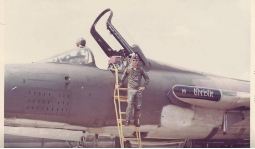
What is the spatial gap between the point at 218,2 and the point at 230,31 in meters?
1.46

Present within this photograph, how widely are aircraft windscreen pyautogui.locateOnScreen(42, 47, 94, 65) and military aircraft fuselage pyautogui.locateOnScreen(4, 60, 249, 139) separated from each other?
0.17 m

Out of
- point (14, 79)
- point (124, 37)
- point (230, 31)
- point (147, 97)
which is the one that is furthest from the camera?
point (230, 31)

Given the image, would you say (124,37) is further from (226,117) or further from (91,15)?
(226,117)

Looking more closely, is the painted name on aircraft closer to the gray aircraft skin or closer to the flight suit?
the gray aircraft skin

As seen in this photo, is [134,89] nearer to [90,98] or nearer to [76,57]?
[90,98]

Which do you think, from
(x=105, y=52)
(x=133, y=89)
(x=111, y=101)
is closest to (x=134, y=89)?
(x=133, y=89)

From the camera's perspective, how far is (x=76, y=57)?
26.3 ft

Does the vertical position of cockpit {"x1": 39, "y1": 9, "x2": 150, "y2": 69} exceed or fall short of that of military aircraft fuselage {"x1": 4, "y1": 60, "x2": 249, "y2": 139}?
it exceeds it

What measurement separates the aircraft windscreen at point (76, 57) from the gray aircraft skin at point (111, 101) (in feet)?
0.23

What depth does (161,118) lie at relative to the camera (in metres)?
8.44

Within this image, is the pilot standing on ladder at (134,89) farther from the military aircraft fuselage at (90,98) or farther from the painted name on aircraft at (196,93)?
the painted name on aircraft at (196,93)

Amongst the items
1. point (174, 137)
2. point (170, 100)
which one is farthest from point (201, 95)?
point (174, 137)

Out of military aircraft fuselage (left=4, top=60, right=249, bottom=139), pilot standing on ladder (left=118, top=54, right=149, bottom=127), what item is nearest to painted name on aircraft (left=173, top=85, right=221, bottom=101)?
military aircraft fuselage (left=4, top=60, right=249, bottom=139)

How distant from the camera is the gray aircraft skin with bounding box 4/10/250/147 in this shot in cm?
685
